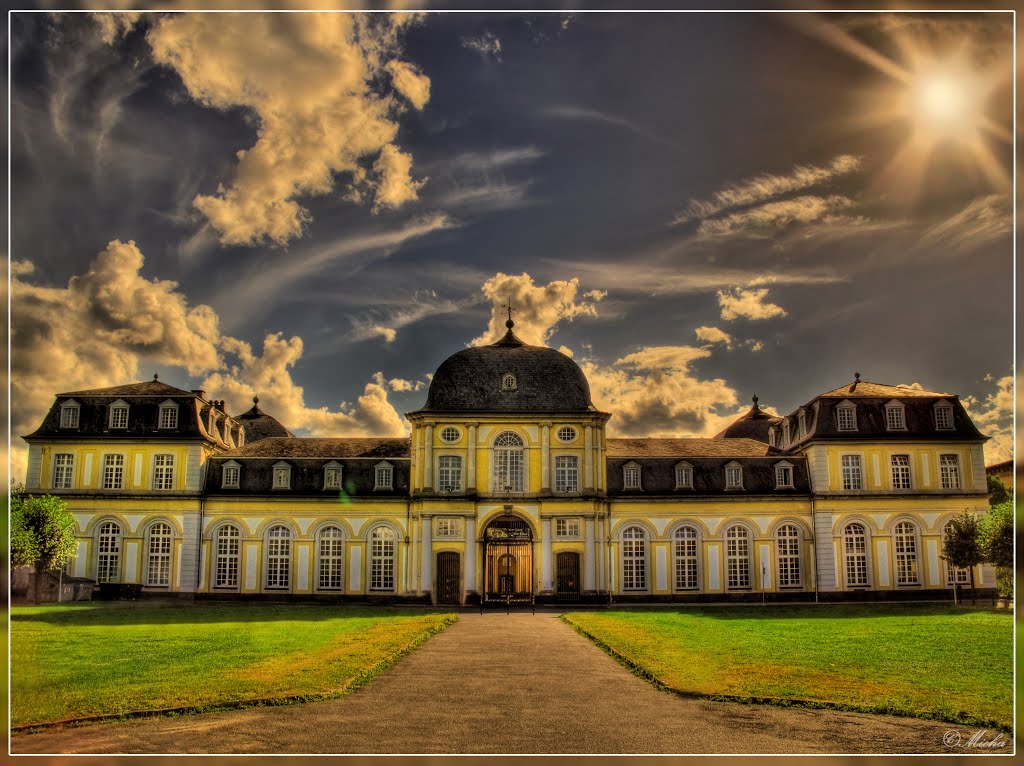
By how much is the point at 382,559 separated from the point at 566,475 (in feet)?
29.6

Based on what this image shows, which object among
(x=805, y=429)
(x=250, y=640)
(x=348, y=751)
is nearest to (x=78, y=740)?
(x=348, y=751)

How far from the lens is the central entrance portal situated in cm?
3831

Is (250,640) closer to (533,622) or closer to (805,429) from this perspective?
(533,622)

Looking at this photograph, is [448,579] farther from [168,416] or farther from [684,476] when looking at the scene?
[168,416]

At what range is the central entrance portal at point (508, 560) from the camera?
126 ft

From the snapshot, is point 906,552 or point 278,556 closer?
point 906,552

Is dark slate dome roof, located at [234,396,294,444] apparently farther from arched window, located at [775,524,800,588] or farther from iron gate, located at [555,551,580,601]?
arched window, located at [775,524,800,588]

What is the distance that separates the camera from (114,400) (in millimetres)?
39531

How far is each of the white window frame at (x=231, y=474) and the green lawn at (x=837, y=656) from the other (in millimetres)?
17552

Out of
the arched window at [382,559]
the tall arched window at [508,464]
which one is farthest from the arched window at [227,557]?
the tall arched window at [508,464]

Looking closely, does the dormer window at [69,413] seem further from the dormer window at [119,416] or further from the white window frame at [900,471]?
the white window frame at [900,471]

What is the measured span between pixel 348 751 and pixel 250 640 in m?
12.5

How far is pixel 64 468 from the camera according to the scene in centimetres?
3909

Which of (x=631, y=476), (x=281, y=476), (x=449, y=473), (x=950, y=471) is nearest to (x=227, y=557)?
(x=281, y=476)
